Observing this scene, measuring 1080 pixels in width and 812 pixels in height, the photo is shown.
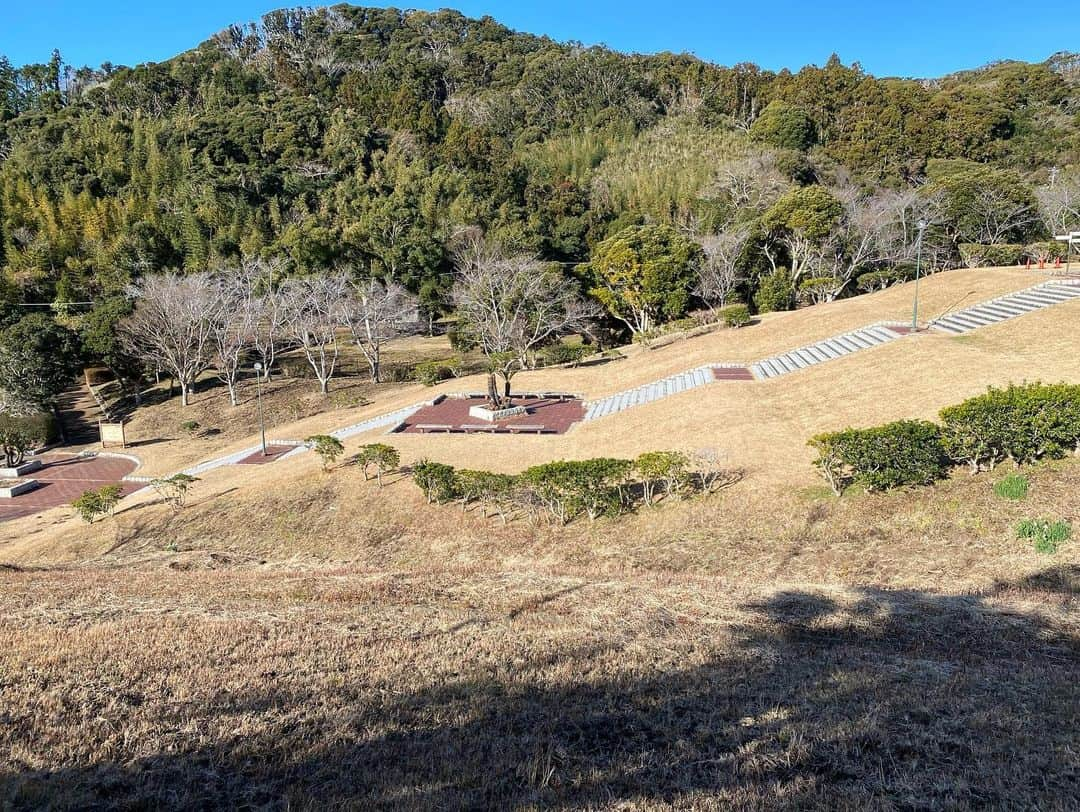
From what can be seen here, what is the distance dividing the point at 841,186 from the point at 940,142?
1661 cm

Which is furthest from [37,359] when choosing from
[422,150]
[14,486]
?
[422,150]

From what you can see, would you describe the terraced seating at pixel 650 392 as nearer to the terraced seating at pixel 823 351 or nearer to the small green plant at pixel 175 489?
the terraced seating at pixel 823 351

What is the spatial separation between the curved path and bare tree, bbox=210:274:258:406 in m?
9.18

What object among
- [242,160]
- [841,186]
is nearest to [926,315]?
[841,186]

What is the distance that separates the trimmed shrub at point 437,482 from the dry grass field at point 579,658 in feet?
1.39

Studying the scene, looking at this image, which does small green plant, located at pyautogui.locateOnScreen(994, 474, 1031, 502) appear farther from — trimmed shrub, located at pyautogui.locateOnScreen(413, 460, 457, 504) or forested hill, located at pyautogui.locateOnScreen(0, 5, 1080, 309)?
forested hill, located at pyautogui.locateOnScreen(0, 5, 1080, 309)

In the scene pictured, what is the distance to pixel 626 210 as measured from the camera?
53938 mm

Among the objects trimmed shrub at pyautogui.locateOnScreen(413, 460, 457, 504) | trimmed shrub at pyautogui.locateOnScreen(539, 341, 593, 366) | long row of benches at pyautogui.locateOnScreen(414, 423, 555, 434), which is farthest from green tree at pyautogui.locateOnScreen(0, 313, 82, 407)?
trimmed shrub at pyautogui.locateOnScreen(413, 460, 457, 504)

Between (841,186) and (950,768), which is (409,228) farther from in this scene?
(950,768)

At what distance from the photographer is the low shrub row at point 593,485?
38.3 feet

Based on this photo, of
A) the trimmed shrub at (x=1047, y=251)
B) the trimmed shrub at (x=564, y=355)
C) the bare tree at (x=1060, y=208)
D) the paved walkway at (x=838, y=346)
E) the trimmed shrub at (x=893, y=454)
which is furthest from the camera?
the bare tree at (x=1060, y=208)

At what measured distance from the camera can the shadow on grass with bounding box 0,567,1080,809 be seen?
136 inches

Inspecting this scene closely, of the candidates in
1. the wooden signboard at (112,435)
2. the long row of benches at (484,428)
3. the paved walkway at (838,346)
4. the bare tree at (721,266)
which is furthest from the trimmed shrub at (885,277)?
the wooden signboard at (112,435)

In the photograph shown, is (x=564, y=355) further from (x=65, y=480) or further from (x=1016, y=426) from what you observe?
(x=1016, y=426)
